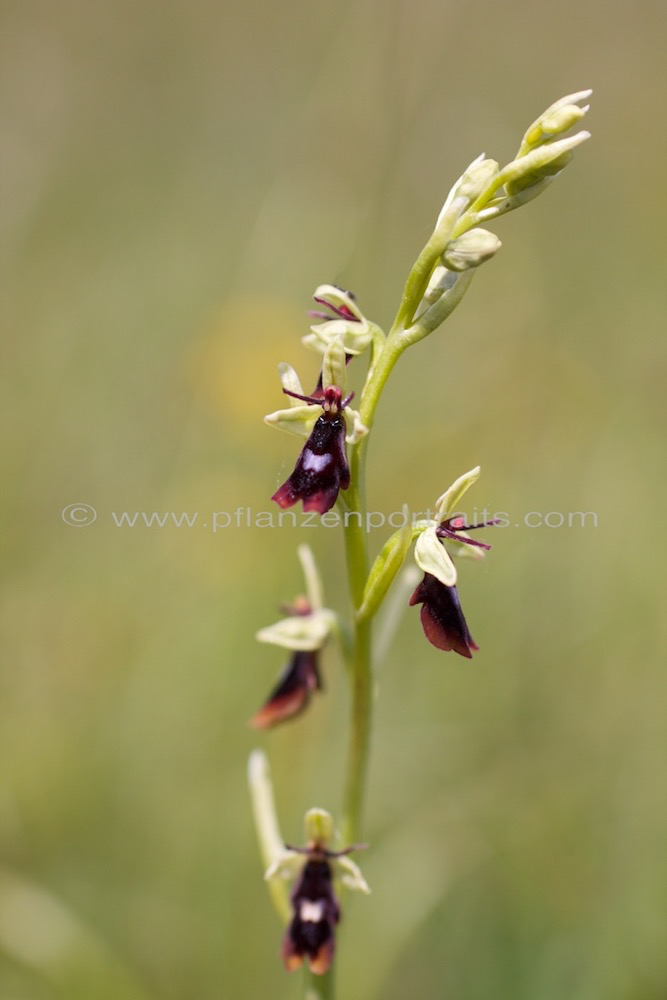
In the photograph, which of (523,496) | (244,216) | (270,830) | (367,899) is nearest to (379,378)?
(270,830)

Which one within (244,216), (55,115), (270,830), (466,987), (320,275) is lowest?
(466,987)

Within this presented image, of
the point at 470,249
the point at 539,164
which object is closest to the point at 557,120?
the point at 539,164

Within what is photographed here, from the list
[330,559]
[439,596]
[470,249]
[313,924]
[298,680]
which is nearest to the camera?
[470,249]

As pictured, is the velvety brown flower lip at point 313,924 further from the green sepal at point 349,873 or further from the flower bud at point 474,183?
the flower bud at point 474,183

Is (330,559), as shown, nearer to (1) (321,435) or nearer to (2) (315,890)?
(2) (315,890)

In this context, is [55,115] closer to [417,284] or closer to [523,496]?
[523,496]

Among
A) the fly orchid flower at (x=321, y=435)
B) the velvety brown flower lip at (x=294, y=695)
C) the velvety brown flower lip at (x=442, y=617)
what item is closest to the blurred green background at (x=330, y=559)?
A: the velvety brown flower lip at (x=294, y=695)
